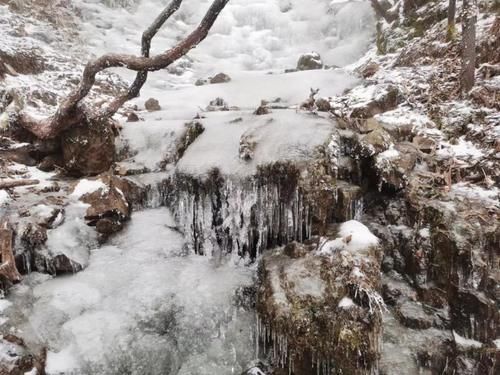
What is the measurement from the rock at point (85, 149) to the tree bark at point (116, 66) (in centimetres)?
17

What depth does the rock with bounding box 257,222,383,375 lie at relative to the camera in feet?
12.3

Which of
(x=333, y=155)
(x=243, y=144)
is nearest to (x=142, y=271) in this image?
(x=243, y=144)

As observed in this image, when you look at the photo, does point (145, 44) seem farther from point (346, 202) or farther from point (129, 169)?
point (346, 202)

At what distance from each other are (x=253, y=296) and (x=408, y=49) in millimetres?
9382

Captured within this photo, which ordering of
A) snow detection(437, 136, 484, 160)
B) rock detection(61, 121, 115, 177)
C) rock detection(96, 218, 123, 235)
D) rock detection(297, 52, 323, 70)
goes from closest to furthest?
1. rock detection(96, 218, 123, 235)
2. snow detection(437, 136, 484, 160)
3. rock detection(61, 121, 115, 177)
4. rock detection(297, 52, 323, 70)

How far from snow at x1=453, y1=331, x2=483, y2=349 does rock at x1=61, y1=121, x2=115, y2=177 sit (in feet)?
19.6

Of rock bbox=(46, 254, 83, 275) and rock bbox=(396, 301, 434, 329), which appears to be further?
rock bbox=(46, 254, 83, 275)

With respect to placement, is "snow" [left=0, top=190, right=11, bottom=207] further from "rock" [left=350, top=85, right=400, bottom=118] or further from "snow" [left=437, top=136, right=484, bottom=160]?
"snow" [left=437, top=136, right=484, bottom=160]

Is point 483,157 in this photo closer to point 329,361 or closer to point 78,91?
point 329,361

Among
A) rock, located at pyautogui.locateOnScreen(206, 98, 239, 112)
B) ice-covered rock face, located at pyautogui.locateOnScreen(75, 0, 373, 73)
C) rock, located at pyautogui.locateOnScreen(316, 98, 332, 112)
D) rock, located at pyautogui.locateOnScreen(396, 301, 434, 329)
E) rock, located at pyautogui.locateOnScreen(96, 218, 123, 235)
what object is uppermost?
ice-covered rock face, located at pyautogui.locateOnScreen(75, 0, 373, 73)

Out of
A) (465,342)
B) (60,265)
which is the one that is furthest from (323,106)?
(60,265)

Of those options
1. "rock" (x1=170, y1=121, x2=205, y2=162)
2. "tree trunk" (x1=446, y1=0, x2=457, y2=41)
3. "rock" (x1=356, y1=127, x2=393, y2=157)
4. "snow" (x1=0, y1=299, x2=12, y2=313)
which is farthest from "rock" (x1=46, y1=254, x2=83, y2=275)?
"tree trunk" (x1=446, y1=0, x2=457, y2=41)

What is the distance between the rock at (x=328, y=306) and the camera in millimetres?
3756

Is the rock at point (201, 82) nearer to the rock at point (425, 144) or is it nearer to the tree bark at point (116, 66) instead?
the tree bark at point (116, 66)
